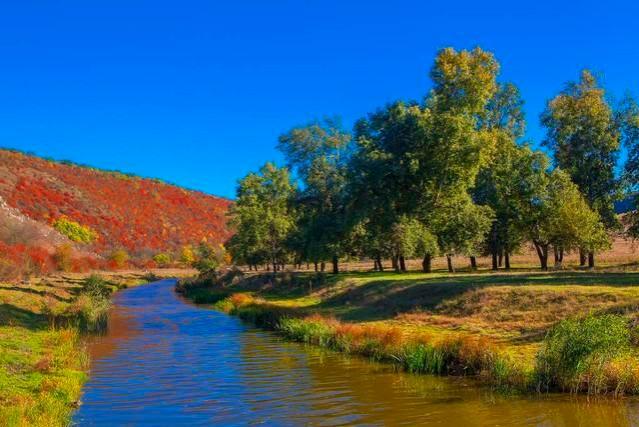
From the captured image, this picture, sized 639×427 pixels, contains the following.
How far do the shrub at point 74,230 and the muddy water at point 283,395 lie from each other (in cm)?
10277

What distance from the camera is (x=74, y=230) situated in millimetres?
126812

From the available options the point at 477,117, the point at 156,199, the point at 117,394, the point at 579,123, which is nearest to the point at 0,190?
the point at 156,199

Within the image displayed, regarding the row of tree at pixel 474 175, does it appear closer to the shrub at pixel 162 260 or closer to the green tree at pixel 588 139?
the green tree at pixel 588 139

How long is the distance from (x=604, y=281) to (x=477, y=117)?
26.6 metres

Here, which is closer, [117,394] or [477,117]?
[117,394]

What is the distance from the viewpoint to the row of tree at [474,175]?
47250 mm

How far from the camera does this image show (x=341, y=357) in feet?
78.3

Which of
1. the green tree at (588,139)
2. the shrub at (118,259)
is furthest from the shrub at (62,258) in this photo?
the green tree at (588,139)

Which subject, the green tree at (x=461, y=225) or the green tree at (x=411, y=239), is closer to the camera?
the green tree at (x=411, y=239)

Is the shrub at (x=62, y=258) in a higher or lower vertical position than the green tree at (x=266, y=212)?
lower

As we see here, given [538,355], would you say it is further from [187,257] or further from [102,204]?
[102,204]

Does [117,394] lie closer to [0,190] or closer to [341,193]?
[341,193]

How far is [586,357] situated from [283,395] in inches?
334

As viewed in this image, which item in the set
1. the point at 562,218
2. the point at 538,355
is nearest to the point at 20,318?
the point at 538,355
